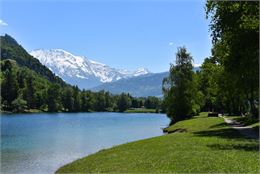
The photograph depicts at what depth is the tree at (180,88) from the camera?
301 ft

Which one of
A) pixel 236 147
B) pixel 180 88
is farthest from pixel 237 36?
pixel 180 88

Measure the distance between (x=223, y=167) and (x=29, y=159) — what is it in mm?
25520

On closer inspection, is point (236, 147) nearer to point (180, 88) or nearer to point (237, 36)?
point (237, 36)

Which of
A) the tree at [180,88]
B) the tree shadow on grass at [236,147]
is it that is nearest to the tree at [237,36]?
the tree shadow on grass at [236,147]

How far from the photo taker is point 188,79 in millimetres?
92500

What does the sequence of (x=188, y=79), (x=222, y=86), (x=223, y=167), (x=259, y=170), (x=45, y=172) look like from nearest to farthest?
(x=259, y=170)
(x=223, y=167)
(x=45, y=172)
(x=222, y=86)
(x=188, y=79)

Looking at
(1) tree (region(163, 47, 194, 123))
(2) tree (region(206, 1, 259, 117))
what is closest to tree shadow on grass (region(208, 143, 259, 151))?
(2) tree (region(206, 1, 259, 117))

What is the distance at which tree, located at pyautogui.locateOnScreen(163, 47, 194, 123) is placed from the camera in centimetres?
9188

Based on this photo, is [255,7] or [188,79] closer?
[255,7]

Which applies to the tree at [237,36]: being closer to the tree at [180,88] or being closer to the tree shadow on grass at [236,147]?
the tree shadow on grass at [236,147]

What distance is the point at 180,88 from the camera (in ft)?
302

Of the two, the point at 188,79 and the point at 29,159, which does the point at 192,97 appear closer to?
the point at 188,79

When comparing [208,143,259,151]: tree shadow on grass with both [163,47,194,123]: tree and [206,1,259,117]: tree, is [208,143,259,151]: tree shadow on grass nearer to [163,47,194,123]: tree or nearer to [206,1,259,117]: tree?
[206,1,259,117]: tree

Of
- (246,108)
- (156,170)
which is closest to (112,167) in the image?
(156,170)
